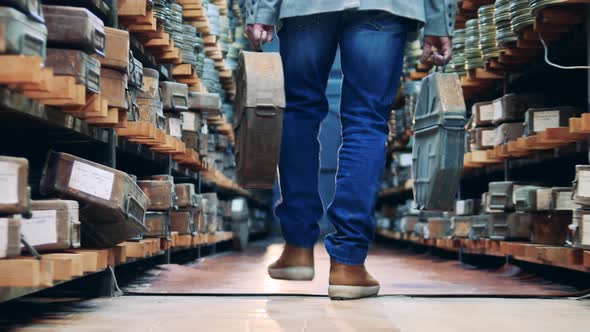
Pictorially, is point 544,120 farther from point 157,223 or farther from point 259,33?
point 157,223

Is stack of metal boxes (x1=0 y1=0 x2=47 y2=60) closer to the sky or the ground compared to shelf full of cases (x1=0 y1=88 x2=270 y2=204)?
closer to the sky

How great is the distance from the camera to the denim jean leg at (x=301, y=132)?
301 centimetres

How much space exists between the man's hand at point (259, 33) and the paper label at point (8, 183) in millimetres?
1335

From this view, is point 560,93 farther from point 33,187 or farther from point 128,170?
point 33,187

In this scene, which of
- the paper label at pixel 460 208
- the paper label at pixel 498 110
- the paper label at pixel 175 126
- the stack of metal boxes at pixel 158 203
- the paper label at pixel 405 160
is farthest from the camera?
the paper label at pixel 405 160

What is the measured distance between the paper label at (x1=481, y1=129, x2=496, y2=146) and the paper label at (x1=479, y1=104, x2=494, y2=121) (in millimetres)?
76

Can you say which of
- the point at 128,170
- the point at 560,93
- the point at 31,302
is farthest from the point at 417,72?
the point at 31,302

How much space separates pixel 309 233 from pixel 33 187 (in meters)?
1.05

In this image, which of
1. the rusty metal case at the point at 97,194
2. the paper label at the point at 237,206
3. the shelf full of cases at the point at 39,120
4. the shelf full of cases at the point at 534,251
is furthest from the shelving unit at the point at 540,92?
the paper label at the point at 237,206

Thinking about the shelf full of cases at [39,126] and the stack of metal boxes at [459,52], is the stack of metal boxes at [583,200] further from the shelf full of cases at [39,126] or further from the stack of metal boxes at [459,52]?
the stack of metal boxes at [459,52]

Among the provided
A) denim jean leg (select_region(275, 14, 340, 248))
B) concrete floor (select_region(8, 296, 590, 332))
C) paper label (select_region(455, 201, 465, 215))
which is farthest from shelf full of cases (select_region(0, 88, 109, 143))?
paper label (select_region(455, 201, 465, 215))

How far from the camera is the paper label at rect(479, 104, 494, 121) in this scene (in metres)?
4.84

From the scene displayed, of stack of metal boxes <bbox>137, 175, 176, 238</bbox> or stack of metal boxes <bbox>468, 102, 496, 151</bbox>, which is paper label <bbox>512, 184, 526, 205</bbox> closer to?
stack of metal boxes <bbox>468, 102, 496, 151</bbox>

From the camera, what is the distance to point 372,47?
286 cm
